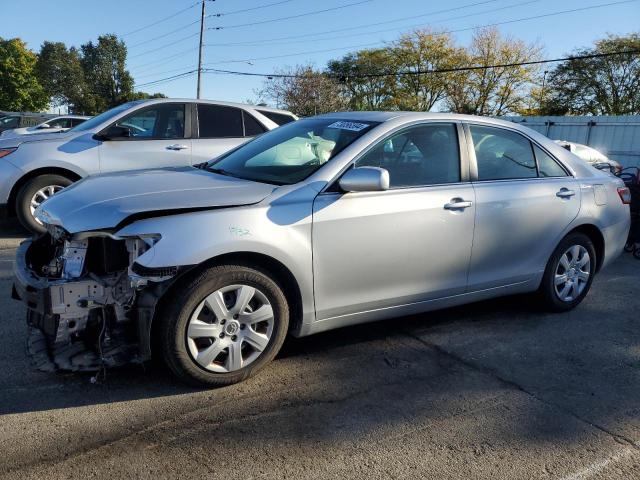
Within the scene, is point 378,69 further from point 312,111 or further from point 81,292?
point 81,292

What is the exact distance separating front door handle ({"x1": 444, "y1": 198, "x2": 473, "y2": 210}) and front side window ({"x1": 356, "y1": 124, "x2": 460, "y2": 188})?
170mm

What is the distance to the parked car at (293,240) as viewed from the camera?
2.94 metres

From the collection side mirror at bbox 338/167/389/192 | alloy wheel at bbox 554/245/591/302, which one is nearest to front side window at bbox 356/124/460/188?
side mirror at bbox 338/167/389/192

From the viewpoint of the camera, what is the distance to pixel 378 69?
57469 millimetres

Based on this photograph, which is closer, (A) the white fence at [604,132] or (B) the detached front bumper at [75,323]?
(B) the detached front bumper at [75,323]

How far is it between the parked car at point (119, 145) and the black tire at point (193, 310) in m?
4.54

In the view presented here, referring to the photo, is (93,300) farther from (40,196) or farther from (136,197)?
Answer: (40,196)

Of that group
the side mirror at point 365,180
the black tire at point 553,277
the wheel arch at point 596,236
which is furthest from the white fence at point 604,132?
the side mirror at point 365,180

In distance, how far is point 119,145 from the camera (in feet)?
23.1

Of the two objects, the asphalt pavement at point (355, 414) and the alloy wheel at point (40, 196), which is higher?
the alloy wheel at point (40, 196)

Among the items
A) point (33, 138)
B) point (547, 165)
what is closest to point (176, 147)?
point (33, 138)

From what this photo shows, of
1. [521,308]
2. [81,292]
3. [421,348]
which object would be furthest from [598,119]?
[81,292]

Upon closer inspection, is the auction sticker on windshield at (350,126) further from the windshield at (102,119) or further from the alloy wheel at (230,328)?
the windshield at (102,119)

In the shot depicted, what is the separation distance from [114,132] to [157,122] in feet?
2.19
